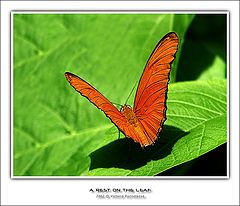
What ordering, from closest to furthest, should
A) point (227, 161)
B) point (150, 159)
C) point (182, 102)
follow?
point (150, 159)
point (182, 102)
point (227, 161)

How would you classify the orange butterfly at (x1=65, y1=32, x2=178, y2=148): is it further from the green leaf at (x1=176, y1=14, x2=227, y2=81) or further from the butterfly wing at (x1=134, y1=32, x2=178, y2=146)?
the green leaf at (x1=176, y1=14, x2=227, y2=81)

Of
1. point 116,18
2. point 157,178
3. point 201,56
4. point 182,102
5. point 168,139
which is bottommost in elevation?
point 157,178

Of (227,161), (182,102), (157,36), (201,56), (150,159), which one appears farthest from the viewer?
(201,56)

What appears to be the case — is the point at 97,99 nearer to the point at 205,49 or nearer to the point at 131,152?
the point at 131,152

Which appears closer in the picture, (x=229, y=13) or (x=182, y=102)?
(x=182, y=102)

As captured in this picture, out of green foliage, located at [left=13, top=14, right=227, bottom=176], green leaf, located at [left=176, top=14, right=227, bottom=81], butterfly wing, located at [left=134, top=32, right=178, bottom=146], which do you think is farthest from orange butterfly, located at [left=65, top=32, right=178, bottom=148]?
green leaf, located at [left=176, top=14, right=227, bottom=81]

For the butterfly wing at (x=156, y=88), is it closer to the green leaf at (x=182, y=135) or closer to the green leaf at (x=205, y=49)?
the green leaf at (x=182, y=135)

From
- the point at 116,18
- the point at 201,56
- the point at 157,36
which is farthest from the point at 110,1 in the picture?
the point at 201,56
